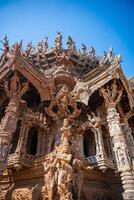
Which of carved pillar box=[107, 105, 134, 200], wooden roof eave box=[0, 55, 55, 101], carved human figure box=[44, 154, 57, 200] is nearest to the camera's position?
carved human figure box=[44, 154, 57, 200]

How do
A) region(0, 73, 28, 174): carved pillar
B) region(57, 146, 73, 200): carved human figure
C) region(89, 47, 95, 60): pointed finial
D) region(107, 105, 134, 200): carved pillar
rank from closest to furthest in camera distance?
region(57, 146, 73, 200): carved human figure → region(107, 105, 134, 200): carved pillar → region(0, 73, 28, 174): carved pillar → region(89, 47, 95, 60): pointed finial

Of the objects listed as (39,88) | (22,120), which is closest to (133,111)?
(39,88)

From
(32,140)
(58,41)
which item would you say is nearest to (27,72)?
(32,140)

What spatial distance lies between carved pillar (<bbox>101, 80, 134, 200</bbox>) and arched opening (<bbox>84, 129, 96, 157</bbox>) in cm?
317

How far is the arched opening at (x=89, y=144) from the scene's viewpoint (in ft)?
42.8

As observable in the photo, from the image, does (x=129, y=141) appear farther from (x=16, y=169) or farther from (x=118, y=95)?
(x=16, y=169)

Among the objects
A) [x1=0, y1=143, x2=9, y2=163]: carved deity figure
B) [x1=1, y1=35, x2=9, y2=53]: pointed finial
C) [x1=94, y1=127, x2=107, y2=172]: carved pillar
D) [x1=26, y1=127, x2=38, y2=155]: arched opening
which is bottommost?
[x1=0, y1=143, x2=9, y2=163]: carved deity figure

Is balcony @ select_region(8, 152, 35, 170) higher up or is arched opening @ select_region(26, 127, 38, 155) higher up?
arched opening @ select_region(26, 127, 38, 155)

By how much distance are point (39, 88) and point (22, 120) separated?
94.5 inches

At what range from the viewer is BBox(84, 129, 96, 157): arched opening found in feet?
42.8

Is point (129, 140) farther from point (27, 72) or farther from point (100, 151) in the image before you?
point (27, 72)

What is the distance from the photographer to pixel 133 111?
1320 centimetres

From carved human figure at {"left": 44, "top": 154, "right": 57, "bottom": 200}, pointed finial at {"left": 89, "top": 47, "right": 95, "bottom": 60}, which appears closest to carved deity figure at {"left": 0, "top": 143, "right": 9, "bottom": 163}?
carved human figure at {"left": 44, "top": 154, "right": 57, "bottom": 200}

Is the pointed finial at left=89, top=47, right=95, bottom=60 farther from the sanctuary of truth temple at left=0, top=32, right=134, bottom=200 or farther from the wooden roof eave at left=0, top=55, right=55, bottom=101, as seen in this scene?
the wooden roof eave at left=0, top=55, right=55, bottom=101
